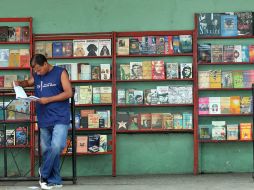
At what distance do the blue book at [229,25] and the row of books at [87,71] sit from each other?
72.9 inches

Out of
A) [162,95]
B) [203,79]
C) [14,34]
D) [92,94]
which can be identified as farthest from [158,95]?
[14,34]

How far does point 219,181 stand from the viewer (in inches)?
278

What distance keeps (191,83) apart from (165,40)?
775 millimetres

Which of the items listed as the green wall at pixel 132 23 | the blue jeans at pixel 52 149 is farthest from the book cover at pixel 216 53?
the blue jeans at pixel 52 149

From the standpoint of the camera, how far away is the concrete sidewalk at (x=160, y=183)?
6.52 m

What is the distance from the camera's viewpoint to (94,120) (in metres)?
7.77

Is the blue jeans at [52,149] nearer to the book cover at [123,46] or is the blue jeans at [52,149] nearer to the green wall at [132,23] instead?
the green wall at [132,23]

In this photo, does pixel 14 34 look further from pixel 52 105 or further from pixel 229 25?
pixel 229 25

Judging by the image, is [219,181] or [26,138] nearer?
[219,181]

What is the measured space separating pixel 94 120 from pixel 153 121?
90cm

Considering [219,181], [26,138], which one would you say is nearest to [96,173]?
[26,138]

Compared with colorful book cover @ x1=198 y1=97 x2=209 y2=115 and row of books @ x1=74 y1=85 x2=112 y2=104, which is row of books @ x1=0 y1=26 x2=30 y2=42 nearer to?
row of books @ x1=74 y1=85 x2=112 y2=104

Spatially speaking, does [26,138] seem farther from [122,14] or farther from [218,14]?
[218,14]

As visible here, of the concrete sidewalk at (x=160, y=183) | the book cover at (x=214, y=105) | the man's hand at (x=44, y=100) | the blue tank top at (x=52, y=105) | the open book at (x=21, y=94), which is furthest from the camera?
the book cover at (x=214, y=105)
